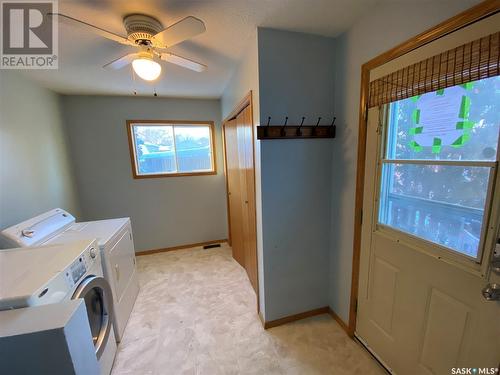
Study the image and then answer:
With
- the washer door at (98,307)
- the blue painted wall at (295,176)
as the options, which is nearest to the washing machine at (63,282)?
the washer door at (98,307)

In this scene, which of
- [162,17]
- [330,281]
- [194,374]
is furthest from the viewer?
[330,281]

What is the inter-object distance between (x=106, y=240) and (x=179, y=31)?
5.30 feet

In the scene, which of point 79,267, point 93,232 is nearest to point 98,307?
point 79,267

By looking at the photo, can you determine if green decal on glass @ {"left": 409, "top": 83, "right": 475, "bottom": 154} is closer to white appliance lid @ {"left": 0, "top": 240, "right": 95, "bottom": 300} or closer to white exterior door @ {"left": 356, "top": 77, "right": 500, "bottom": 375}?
white exterior door @ {"left": 356, "top": 77, "right": 500, "bottom": 375}

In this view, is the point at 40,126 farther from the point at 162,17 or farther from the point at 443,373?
the point at 443,373

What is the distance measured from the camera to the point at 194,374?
1451 millimetres

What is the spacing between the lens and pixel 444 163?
103 cm

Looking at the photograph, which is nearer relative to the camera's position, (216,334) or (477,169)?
(477,169)

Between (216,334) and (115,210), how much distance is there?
237cm

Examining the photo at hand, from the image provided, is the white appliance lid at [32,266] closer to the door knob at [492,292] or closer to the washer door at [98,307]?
the washer door at [98,307]

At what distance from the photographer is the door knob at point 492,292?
86cm

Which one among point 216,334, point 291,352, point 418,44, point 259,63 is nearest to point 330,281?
point 291,352

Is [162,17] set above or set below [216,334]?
above

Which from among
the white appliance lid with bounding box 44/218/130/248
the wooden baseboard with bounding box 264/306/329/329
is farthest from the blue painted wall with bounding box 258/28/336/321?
the white appliance lid with bounding box 44/218/130/248
